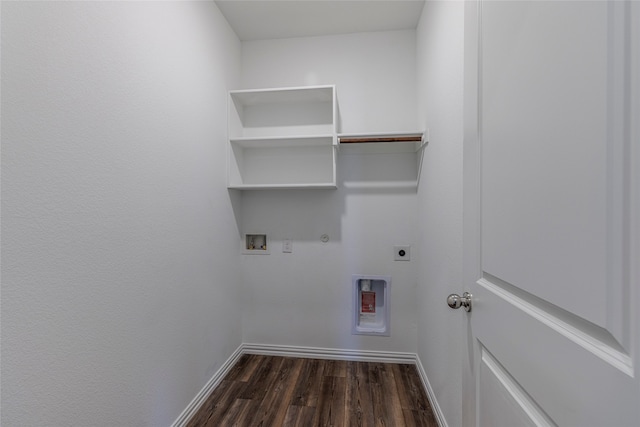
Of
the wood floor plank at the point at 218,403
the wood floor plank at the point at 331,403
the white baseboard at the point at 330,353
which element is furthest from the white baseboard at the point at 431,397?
the wood floor plank at the point at 218,403

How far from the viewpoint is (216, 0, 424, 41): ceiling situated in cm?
179

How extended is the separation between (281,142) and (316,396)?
1752mm

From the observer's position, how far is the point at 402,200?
6.86 feet

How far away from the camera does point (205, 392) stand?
167 cm

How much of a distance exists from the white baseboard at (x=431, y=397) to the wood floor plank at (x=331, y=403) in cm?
52

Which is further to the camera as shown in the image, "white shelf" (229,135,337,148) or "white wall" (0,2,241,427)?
"white shelf" (229,135,337,148)

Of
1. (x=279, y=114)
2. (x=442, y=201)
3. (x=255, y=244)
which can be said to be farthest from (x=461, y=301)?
(x=279, y=114)

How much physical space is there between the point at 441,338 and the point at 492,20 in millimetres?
1416

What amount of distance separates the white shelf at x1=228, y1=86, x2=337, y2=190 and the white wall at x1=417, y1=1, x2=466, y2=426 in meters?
0.73

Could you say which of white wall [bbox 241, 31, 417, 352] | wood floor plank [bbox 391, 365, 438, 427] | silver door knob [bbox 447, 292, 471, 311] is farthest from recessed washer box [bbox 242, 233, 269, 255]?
silver door knob [bbox 447, 292, 471, 311]

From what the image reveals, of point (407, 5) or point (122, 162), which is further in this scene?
point (407, 5)

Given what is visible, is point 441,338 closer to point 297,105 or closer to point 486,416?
point 486,416

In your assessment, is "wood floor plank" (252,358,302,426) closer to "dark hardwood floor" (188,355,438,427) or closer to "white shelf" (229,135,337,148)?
"dark hardwood floor" (188,355,438,427)

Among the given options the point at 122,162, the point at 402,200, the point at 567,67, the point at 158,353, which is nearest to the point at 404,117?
the point at 402,200
